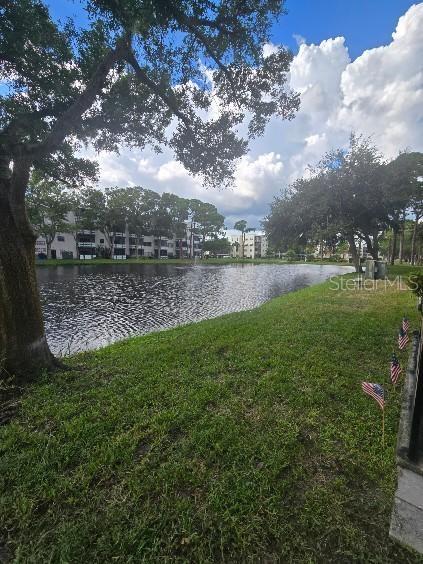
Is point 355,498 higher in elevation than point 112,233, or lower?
lower

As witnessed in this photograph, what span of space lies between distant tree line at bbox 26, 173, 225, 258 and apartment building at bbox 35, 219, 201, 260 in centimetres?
169

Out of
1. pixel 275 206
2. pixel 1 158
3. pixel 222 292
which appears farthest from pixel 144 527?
pixel 275 206

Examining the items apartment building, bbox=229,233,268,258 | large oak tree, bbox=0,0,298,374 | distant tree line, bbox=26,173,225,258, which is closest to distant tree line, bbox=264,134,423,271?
large oak tree, bbox=0,0,298,374

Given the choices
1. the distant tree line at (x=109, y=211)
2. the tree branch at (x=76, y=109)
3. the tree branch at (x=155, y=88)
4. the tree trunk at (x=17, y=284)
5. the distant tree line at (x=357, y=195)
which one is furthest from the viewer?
the distant tree line at (x=109, y=211)

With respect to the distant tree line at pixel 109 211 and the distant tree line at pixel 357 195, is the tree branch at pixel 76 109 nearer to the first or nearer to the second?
the distant tree line at pixel 357 195

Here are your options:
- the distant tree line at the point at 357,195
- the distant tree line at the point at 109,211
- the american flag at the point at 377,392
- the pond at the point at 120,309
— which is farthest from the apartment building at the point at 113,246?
the american flag at the point at 377,392

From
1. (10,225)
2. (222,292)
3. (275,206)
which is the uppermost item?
(275,206)

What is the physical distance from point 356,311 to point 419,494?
26.1ft

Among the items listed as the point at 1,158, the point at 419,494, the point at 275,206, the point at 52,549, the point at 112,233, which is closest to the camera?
the point at 52,549

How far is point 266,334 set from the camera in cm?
689

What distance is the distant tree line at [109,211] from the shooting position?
39.7m

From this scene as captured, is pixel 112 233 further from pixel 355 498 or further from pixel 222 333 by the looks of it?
pixel 355 498

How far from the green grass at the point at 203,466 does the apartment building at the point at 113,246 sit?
51718 millimetres

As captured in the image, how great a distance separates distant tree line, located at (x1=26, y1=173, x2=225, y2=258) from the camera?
130ft
